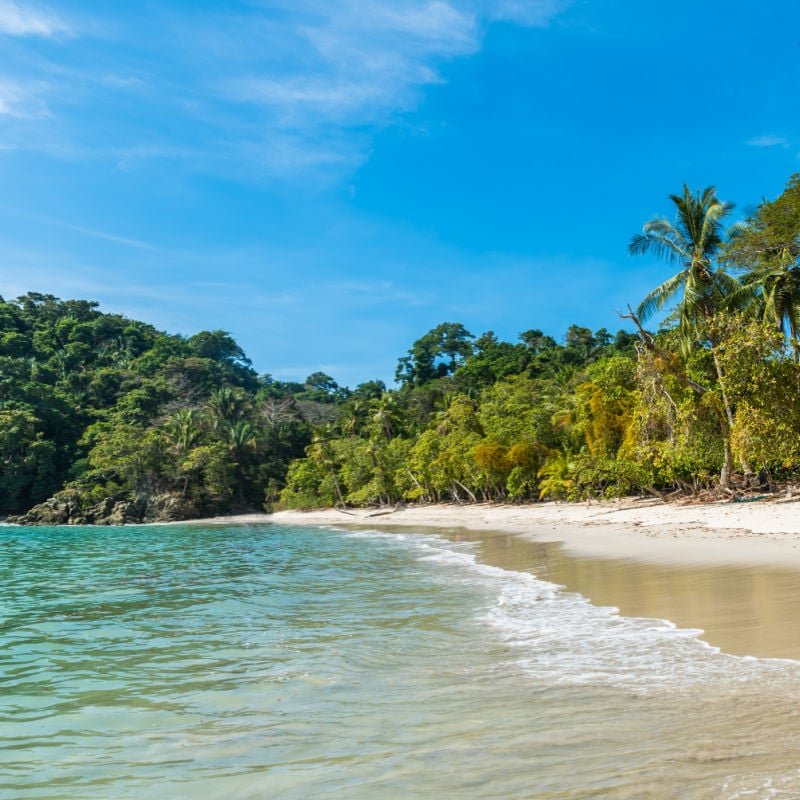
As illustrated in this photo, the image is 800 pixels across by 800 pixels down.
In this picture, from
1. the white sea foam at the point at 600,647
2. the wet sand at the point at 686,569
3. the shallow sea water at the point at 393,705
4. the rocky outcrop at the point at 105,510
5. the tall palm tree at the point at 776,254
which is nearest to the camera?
the shallow sea water at the point at 393,705

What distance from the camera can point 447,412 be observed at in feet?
157

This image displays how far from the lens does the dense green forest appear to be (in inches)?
782

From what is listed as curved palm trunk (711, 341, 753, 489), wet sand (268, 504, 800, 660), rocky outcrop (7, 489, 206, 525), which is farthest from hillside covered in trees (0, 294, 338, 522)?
curved palm trunk (711, 341, 753, 489)

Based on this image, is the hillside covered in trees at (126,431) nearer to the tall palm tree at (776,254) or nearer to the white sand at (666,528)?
the white sand at (666,528)

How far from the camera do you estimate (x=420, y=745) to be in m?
3.79

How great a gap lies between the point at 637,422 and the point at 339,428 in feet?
146

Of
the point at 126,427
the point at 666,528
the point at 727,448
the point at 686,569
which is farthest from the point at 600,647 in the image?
the point at 126,427

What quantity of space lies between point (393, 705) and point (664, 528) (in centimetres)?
1406

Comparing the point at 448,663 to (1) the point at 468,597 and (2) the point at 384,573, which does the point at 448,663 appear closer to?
(1) the point at 468,597

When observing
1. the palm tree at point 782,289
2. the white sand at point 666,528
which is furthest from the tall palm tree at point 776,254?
the white sand at point 666,528

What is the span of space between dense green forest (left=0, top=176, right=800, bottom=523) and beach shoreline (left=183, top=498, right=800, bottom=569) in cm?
185

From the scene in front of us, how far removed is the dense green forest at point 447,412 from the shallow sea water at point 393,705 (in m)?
14.5

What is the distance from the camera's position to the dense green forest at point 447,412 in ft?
65.2

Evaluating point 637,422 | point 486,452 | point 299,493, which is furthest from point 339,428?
point 637,422
